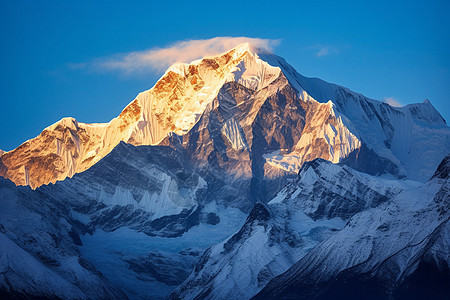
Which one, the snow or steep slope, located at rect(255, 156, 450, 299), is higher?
the snow

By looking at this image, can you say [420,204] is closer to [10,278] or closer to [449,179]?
[449,179]

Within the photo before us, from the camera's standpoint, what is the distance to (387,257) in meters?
180

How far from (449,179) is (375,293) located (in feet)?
104

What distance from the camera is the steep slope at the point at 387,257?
168 m

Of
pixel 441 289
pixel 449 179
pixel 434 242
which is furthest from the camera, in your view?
pixel 449 179

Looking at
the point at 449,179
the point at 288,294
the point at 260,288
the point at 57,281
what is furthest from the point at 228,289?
the point at 449,179

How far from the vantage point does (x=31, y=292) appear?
617ft

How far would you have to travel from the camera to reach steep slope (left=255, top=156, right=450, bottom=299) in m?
168

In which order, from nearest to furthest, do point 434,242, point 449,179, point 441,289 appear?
point 441,289
point 434,242
point 449,179

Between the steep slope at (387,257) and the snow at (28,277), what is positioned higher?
the snow at (28,277)

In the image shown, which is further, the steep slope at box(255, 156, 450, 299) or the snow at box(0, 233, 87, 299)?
the snow at box(0, 233, 87, 299)

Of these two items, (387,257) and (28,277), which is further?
(28,277)

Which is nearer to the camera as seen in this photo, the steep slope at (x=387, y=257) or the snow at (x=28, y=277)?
the steep slope at (x=387, y=257)

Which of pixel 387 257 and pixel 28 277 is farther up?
pixel 28 277
